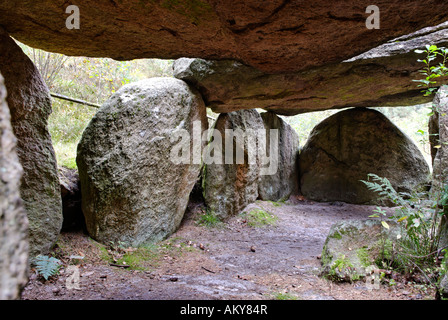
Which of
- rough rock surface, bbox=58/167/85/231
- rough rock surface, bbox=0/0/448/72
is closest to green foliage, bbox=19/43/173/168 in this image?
rough rock surface, bbox=58/167/85/231

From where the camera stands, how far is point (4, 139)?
0.97 meters

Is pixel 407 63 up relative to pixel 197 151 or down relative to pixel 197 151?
up

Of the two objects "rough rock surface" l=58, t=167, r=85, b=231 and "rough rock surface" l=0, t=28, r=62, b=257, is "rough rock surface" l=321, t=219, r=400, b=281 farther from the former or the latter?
"rough rock surface" l=58, t=167, r=85, b=231

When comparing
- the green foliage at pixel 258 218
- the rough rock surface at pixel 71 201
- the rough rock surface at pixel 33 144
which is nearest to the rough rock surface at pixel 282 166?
the green foliage at pixel 258 218

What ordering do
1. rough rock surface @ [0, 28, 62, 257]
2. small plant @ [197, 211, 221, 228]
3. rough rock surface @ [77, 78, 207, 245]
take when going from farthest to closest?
small plant @ [197, 211, 221, 228]
rough rock surface @ [77, 78, 207, 245]
rough rock surface @ [0, 28, 62, 257]

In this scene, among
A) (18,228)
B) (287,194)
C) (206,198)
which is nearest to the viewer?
(18,228)

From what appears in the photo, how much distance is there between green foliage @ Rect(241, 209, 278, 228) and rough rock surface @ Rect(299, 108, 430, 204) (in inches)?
113

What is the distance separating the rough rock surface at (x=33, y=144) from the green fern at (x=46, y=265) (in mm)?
183

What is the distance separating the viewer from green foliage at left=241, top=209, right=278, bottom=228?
6.03m

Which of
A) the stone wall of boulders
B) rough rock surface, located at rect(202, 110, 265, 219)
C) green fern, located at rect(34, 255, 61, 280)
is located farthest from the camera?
rough rock surface, located at rect(202, 110, 265, 219)

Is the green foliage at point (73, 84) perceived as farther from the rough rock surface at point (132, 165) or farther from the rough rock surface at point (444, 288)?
the rough rock surface at point (444, 288)
